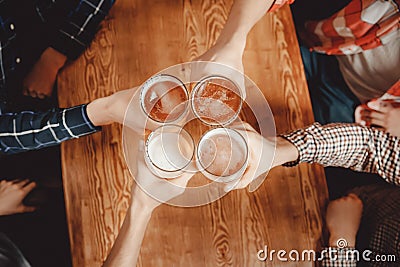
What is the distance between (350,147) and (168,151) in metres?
0.49

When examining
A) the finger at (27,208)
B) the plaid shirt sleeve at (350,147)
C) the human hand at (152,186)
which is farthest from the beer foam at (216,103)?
the finger at (27,208)

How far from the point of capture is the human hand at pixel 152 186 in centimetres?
97

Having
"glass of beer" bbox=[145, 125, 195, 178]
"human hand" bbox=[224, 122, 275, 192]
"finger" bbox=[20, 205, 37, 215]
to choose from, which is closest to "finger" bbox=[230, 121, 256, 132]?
"human hand" bbox=[224, 122, 275, 192]

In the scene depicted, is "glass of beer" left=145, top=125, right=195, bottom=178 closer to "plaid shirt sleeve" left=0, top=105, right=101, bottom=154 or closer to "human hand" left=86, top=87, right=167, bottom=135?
"human hand" left=86, top=87, right=167, bottom=135

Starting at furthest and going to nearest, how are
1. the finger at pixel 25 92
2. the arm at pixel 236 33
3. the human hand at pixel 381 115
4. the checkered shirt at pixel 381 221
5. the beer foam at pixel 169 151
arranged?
the finger at pixel 25 92 → the human hand at pixel 381 115 → the checkered shirt at pixel 381 221 → the arm at pixel 236 33 → the beer foam at pixel 169 151

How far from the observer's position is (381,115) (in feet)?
4.45

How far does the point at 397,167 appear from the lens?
3.93 feet

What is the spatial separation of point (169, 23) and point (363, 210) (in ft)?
2.37

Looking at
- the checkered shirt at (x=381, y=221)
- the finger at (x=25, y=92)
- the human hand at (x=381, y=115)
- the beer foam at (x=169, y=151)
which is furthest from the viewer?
the finger at (x=25, y=92)

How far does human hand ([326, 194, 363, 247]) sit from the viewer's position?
1156 millimetres

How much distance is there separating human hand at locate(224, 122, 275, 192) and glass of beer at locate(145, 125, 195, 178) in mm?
114

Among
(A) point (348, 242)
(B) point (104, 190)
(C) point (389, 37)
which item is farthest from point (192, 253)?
(C) point (389, 37)

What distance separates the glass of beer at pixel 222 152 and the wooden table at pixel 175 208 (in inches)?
7.8

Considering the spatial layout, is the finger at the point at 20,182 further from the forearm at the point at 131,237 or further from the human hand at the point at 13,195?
the forearm at the point at 131,237
